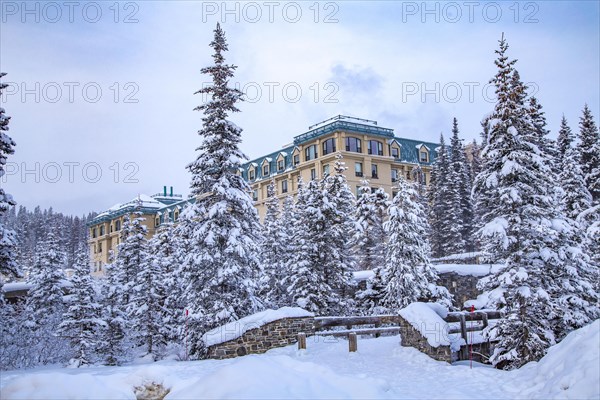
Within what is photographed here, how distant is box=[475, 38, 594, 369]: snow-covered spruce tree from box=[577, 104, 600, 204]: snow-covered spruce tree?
1248cm

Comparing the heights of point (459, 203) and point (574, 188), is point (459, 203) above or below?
above

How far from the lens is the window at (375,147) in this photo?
67688 millimetres

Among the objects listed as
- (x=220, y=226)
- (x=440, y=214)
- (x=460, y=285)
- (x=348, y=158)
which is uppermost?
(x=348, y=158)

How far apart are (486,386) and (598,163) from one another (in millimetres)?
22217

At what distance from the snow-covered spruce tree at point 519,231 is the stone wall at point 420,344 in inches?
103


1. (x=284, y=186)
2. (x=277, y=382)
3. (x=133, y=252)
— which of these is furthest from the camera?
(x=284, y=186)

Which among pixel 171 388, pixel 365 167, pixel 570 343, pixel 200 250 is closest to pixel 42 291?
pixel 200 250

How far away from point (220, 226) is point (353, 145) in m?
44.0

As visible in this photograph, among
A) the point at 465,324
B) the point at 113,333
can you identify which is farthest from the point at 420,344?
the point at 113,333

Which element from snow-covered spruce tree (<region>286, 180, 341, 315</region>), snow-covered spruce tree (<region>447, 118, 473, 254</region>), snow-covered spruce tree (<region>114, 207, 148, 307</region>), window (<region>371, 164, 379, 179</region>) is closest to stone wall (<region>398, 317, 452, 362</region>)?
snow-covered spruce tree (<region>286, 180, 341, 315</region>)

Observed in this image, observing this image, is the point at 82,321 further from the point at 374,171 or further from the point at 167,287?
the point at 374,171

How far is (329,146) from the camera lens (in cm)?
6569

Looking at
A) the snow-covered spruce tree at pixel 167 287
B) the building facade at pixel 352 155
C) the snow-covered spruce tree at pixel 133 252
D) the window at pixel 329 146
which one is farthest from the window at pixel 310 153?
the snow-covered spruce tree at pixel 133 252

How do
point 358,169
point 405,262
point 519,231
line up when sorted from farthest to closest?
point 358,169 < point 405,262 < point 519,231
